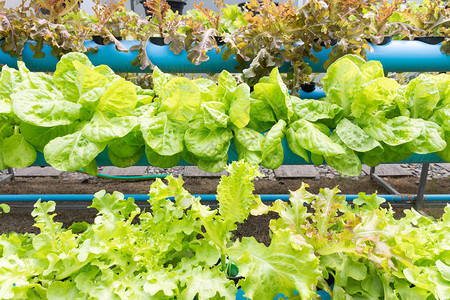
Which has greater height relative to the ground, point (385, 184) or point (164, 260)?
point (164, 260)

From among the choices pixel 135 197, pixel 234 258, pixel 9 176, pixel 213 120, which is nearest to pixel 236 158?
pixel 213 120

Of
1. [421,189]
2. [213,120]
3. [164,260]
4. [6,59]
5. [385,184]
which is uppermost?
[6,59]

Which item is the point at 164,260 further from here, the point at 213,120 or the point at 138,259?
the point at 213,120

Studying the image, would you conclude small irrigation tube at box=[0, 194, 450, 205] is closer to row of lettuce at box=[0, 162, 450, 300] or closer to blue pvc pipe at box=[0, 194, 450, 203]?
blue pvc pipe at box=[0, 194, 450, 203]

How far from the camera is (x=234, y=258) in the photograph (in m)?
0.71

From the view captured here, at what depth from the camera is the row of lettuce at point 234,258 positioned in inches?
25.6

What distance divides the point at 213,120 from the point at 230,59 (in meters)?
0.65

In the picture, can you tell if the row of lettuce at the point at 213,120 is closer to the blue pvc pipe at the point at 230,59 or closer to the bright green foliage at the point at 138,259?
the bright green foliage at the point at 138,259

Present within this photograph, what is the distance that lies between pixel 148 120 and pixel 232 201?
37 centimetres

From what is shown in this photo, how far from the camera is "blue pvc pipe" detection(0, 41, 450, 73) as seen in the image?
4.94ft

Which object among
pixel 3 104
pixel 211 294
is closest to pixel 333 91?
pixel 211 294

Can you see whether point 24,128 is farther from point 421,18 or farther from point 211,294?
point 421,18

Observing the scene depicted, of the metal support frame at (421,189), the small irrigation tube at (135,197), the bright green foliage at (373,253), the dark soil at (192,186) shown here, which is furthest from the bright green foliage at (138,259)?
the metal support frame at (421,189)

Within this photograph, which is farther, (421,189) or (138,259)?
(421,189)
